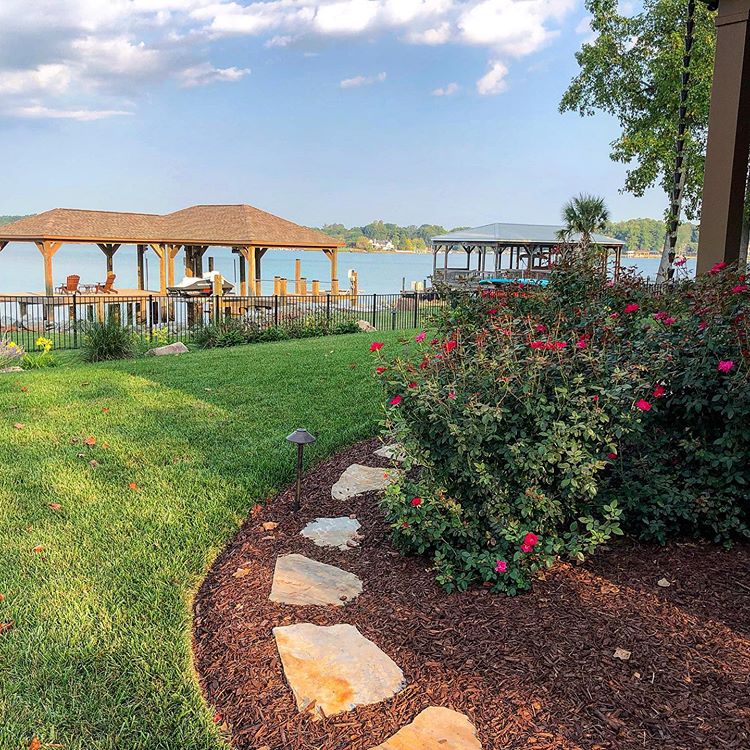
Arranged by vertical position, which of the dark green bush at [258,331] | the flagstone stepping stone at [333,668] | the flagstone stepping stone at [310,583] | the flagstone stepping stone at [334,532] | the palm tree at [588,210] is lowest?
the flagstone stepping stone at [333,668]

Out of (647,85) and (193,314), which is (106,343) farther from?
(647,85)

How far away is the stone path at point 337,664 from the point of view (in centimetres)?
198

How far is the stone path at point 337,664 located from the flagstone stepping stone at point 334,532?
0.04 feet

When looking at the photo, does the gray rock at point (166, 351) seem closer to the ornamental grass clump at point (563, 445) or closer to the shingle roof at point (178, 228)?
the ornamental grass clump at point (563, 445)

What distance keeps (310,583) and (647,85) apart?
68.1 feet

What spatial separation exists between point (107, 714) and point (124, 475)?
222 cm

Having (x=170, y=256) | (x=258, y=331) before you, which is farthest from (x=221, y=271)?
(x=258, y=331)

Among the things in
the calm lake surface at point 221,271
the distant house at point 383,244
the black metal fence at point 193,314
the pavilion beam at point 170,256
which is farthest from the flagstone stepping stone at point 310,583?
the distant house at point 383,244

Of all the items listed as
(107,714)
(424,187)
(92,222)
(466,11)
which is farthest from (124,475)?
(424,187)

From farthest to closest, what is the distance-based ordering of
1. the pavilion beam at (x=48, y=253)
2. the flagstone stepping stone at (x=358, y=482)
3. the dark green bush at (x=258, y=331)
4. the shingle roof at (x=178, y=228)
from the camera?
the shingle roof at (x=178, y=228), the pavilion beam at (x=48, y=253), the dark green bush at (x=258, y=331), the flagstone stepping stone at (x=358, y=482)

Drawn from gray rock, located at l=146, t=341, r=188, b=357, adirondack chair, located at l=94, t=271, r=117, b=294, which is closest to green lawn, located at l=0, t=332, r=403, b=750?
gray rock, located at l=146, t=341, r=188, b=357

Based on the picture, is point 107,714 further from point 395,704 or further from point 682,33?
point 682,33

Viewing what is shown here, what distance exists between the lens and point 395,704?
6.98 feet

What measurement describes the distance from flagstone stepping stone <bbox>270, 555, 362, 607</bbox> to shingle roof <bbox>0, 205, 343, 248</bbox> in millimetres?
19795
